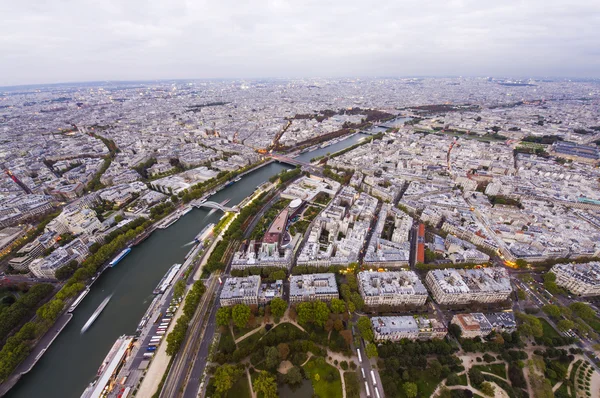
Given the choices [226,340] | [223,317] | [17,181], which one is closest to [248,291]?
[223,317]

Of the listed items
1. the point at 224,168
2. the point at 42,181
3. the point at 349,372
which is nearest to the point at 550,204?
the point at 349,372

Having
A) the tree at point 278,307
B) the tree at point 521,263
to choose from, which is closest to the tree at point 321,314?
the tree at point 278,307

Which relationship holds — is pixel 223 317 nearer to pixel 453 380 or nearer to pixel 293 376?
pixel 293 376

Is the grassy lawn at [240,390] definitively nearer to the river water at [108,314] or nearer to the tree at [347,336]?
the tree at [347,336]

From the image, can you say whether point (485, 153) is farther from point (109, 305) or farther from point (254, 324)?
point (109, 305)

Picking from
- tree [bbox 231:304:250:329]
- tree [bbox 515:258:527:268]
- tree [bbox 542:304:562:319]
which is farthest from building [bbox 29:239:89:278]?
tree [bbox 515:258:527:268]

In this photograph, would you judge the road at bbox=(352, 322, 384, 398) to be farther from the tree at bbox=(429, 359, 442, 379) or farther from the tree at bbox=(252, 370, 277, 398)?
the tree at bbox=(252, 370, 277, 398)
